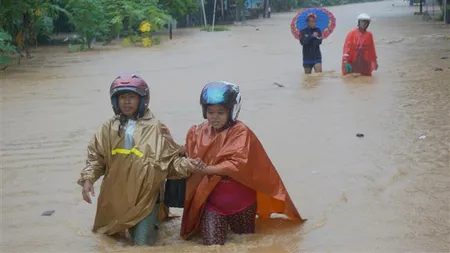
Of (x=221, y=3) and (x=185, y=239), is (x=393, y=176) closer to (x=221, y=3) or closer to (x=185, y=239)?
(x=185, y=239)

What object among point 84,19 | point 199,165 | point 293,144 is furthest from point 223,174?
point 84,19

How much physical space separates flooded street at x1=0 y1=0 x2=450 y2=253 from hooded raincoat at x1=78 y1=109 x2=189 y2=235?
0.26 meters

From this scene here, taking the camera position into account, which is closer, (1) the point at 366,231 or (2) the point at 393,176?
(1) the point at 366,231

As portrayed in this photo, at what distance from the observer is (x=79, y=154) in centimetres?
752

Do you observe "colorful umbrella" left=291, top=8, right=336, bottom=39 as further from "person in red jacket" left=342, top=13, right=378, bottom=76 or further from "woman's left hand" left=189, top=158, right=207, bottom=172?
"woman's left hand" left=189, top=158, right=207, bottom=172

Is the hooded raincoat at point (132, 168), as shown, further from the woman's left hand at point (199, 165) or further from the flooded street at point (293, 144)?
the flooded street at point (293, 144)

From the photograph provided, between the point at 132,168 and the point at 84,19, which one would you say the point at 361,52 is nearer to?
the point at 132,168

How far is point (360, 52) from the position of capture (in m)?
13.1

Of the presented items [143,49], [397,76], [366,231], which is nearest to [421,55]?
[397,76]

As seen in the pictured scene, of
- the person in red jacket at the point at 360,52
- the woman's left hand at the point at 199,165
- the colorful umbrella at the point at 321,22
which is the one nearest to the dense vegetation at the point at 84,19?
the colorful umbrella at the point at 321,22

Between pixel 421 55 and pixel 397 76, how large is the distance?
4.13m

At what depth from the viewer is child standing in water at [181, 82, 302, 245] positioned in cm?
452

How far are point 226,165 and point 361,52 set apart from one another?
30.2 ft

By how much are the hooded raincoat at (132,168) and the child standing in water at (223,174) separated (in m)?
0.17
